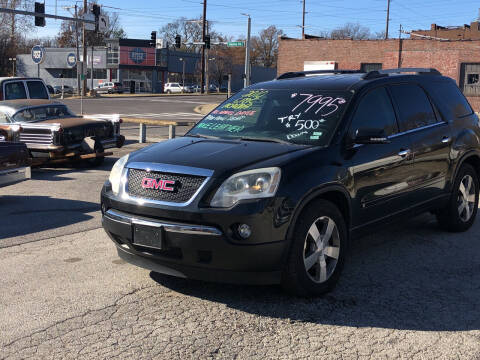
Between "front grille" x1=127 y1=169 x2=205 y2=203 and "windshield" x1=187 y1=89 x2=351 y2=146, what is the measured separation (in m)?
1.04

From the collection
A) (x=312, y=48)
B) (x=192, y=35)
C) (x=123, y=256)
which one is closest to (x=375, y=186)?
(x=123, y=256)

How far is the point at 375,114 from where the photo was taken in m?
5.42

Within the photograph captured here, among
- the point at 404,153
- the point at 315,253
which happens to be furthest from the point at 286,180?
the point at 404,153

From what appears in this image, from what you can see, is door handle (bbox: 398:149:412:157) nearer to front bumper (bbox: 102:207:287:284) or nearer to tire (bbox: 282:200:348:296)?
tire (bbox: 282:200:348:296)

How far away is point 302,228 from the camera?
4320 millimetres

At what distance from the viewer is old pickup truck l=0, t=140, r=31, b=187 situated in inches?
311

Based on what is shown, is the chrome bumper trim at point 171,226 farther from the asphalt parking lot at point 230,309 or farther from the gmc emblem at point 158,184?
the asphalt parking lot at point 230,309

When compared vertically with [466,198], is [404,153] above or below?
above

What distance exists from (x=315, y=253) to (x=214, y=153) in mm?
1128

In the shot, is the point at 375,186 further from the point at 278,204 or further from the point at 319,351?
the point at 319,351

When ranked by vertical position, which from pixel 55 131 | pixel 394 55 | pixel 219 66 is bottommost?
pixel 55 131

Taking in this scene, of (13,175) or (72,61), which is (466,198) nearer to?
(13,175)

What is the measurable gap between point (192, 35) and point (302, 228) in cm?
11319

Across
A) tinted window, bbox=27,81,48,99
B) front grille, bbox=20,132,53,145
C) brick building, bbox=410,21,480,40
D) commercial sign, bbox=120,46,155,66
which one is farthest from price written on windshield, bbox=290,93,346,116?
commercial sign, bbox=120,46,155,66
